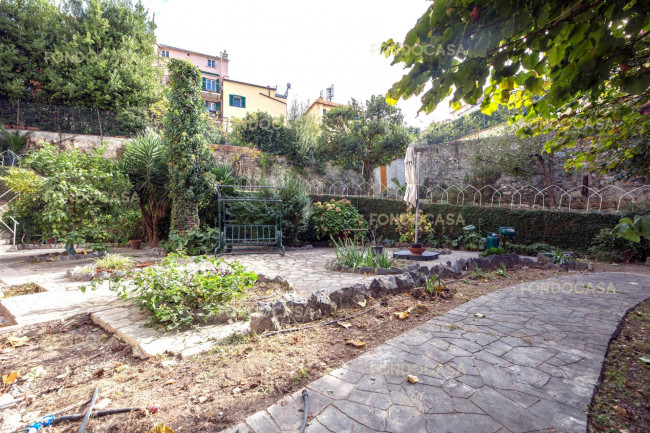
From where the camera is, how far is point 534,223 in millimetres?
7453

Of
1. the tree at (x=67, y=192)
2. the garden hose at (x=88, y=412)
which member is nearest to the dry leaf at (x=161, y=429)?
the garden hose at (x=88, y=412)

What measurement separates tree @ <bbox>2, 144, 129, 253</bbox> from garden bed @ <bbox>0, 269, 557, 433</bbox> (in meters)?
3.65

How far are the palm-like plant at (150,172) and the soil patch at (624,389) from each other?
786 cm

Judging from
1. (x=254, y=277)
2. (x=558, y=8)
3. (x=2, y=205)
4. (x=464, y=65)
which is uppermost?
(x=558, y=8)

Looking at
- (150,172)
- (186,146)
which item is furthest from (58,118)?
(186,146)

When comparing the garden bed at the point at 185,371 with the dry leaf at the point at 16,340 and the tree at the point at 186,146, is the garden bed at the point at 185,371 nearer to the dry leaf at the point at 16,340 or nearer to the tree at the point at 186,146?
the dry leaf at the point at 16,340

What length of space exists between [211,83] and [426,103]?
33353 mm

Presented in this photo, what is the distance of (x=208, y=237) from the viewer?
7.33m

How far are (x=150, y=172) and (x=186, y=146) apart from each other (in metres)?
1.29

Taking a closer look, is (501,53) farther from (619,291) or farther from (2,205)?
(2,205)

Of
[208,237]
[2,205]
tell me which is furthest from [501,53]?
[2,205]

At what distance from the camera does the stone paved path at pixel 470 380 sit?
162 centimetres

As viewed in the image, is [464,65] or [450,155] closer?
[464,65]

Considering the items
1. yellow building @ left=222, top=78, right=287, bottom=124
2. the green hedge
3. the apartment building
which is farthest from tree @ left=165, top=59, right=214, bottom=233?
the apartment building
